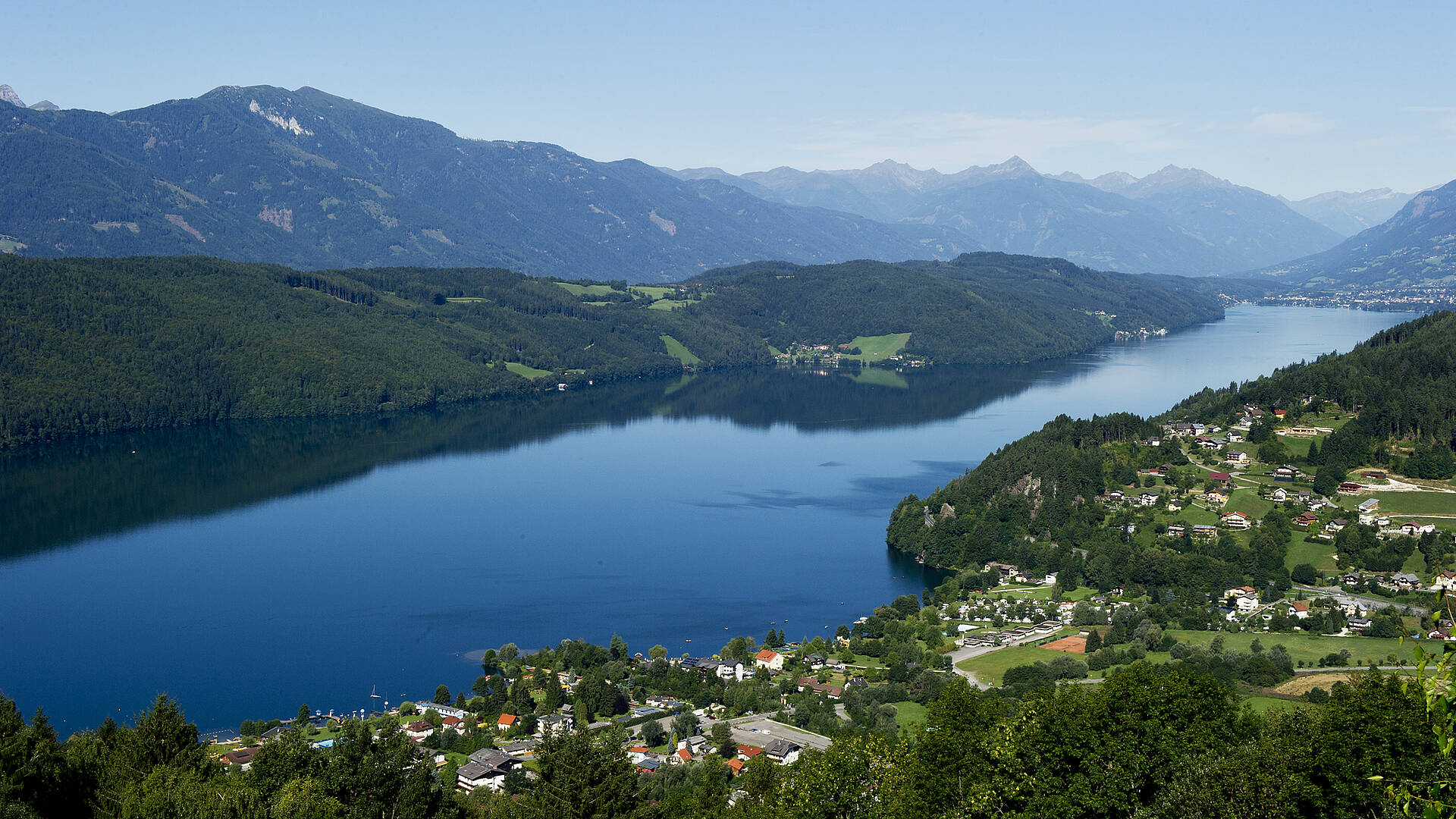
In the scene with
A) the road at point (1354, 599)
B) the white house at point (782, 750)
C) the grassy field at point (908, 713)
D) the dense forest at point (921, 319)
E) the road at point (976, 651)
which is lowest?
the road at point (976, 651)

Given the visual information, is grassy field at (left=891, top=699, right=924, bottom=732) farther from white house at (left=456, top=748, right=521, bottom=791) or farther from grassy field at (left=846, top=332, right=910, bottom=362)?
grassy field at (left=846, top=332, right=910, bottom=362)

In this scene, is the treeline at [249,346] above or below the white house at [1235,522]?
above

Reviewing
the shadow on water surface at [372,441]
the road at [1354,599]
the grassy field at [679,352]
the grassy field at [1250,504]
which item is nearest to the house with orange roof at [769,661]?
the road at [1354,599]

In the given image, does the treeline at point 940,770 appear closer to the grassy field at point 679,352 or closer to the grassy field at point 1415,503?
the grassy field at point 1415,503

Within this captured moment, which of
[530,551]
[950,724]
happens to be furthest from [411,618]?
[950,724]

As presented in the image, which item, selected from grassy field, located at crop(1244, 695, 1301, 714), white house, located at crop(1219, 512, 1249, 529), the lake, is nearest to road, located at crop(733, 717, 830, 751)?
the lake

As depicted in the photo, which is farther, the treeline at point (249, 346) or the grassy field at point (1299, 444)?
the treeline at point (249, 346)

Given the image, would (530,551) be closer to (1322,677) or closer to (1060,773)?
(1322,677)
